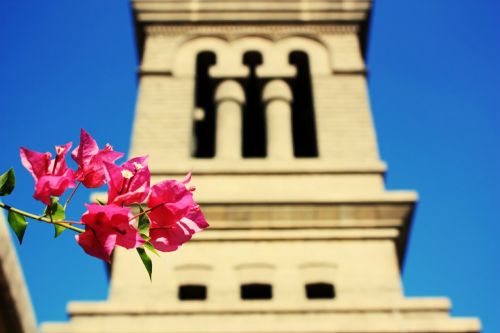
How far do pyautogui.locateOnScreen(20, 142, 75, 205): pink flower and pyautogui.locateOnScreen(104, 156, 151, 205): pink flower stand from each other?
0.12 meters

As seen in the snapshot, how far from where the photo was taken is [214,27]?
20891mm

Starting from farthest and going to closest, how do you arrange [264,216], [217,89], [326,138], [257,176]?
[217,89], [326,138], [257,176], [264,216]

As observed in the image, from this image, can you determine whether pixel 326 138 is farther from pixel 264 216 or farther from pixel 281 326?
pixel 281 326

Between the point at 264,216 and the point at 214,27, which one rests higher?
the point at 214,27

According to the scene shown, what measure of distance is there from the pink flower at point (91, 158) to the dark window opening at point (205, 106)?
1677 centimetres

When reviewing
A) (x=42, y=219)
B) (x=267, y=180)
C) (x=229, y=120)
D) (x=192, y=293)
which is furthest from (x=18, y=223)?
(x=229, y=120)

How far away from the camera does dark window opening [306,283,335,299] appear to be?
1398 centimetres

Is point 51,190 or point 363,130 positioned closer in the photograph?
point 51,190

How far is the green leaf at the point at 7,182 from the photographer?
2082mm

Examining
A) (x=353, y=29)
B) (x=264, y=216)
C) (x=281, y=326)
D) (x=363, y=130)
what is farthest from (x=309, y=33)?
(x=281, y=326)

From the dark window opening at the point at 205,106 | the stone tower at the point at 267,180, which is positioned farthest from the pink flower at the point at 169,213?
the dark window opening at the point at 205,106

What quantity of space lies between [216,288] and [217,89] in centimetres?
695

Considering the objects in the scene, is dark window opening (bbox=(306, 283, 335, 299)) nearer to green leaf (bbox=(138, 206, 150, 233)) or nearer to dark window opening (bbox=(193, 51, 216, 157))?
dark window opening (bbox=(193, 51, 216, 157))

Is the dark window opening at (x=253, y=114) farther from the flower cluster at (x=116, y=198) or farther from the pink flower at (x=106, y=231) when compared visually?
the pink flower at (x=106, y=231)
